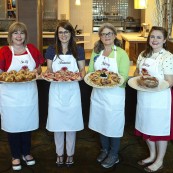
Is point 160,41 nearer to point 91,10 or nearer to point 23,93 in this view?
point 23,93

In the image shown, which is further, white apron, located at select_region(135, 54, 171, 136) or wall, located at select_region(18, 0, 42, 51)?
wall, located at select_region(18, 0, 42, 51)

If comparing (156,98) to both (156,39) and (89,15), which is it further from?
(89,15)

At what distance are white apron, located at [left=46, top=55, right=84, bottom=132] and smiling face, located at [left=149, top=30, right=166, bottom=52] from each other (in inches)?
26.3

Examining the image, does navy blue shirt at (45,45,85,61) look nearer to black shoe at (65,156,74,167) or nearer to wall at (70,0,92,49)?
black shoe at (65,156,74,167)

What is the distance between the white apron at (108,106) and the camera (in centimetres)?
250

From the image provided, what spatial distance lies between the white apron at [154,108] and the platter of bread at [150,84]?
0.23ft

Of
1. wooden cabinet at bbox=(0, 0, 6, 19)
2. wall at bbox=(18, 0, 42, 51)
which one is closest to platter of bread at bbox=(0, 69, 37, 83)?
wall at bbox=(18, 0, 42, 51)

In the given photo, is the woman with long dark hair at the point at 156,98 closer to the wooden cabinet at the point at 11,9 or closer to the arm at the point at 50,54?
the arm at the point at 50,54

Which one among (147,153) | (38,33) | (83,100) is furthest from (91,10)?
(147,153)

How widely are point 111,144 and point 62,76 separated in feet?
2.61

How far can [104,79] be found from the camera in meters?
2.42

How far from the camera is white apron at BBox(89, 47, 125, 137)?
2502 mm

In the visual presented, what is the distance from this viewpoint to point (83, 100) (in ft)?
11.9

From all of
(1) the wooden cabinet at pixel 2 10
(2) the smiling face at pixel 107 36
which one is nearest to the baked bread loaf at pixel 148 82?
(2) the smiling face at pixel 107 36
